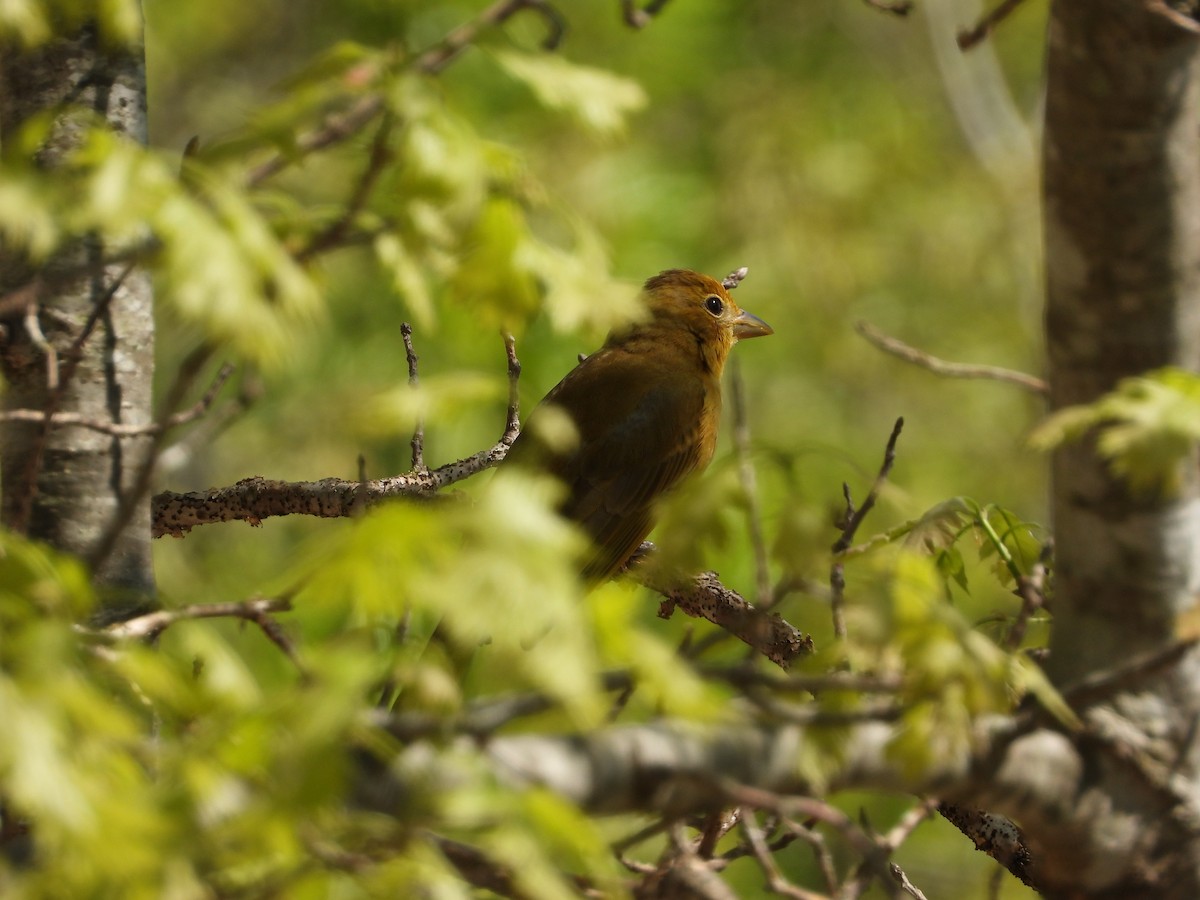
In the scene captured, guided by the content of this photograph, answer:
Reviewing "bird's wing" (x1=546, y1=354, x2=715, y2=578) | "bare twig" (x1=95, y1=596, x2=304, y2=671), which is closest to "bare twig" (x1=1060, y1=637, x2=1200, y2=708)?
"bare twig" (x1=95, y1=596, x2=304, y2=671)

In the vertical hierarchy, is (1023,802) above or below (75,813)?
below

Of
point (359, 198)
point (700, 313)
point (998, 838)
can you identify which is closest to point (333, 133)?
point (359, 198)

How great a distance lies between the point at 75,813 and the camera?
1.31 m

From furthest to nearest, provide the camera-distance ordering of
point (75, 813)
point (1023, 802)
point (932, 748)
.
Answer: point (1023, 802) < point (932, 748) < point (75, 813)

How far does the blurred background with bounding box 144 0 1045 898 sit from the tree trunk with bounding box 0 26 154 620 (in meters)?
6.31

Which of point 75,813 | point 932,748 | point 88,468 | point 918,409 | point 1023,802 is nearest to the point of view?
point 75,813

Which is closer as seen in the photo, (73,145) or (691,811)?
(691,811)

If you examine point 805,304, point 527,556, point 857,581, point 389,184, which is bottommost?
point 805,304

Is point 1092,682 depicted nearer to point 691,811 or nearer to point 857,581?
point 857,581

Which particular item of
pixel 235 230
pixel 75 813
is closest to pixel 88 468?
pixel 235 230

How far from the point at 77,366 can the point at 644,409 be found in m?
3.02

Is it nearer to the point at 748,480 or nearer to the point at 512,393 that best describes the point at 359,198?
the point at 748,480

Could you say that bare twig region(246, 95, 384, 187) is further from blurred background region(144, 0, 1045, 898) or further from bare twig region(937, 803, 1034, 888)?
blurred background region(144, 0, 1045, 898)

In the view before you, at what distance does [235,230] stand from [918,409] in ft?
40.7
